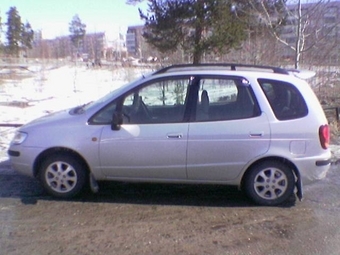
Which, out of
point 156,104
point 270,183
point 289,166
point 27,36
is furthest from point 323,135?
point 27,36

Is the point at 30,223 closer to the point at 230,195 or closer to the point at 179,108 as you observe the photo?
the point at 179,108

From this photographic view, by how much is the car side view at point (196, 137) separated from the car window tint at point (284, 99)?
0.5 inches

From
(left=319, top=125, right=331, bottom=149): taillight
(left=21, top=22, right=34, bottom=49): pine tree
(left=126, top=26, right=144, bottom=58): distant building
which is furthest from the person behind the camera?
(left=21, top=22, right=34, bottom=49): pine tree

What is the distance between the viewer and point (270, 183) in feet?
15.4

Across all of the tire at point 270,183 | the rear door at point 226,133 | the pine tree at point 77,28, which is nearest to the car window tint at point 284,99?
the rear door at point 226,133

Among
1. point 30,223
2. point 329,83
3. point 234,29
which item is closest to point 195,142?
point 30,223

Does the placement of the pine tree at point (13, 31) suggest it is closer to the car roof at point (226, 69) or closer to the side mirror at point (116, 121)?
the car roof at point (226, 69)

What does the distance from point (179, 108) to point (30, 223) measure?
7.19ft

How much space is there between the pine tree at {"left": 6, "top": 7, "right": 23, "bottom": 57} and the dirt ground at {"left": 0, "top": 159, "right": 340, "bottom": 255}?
173 ft

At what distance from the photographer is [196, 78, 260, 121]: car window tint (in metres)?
4.61

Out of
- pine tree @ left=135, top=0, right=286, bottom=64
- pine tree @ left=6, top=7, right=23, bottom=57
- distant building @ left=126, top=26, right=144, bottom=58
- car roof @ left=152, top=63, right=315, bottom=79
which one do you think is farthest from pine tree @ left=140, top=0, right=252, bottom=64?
pine tree @ left=6, top=7, right=23, bottom=57

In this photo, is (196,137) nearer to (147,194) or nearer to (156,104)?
(156,104)

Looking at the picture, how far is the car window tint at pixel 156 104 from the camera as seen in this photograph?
470cm

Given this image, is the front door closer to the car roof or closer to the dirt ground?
the car roof
